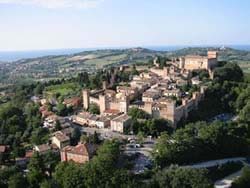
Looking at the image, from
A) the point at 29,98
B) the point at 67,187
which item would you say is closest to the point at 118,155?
the point at 67,187

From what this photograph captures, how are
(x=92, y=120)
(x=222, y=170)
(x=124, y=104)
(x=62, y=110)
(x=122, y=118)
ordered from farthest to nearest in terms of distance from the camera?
(x=62, y=110), (x=124, y=104), (x=92, y=120), (x=122, y=118), (x=222, y=170)

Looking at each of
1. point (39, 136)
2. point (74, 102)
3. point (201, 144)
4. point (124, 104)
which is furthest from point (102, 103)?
point (201, 144)

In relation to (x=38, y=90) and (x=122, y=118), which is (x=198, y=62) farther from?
(x=38, y=90)

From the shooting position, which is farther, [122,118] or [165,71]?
[165,71]

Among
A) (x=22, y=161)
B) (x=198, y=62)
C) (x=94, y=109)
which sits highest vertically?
(x=198, y=62)

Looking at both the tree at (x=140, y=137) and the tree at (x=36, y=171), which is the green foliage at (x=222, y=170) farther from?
the tree at (x=36, y=171)

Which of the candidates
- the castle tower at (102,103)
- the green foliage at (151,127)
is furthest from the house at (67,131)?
the green foliage at (151,127)

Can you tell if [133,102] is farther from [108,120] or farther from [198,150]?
[198,150]
